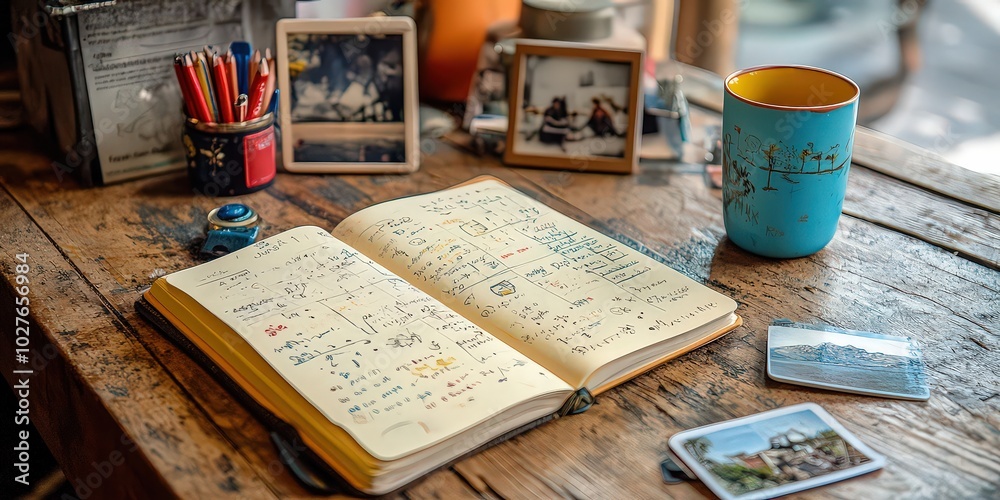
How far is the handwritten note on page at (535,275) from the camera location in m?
0.80

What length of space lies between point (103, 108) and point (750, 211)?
81cm

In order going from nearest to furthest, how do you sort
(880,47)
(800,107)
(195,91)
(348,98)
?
(800,107) → (195,91) → (348,98) → (880,47)

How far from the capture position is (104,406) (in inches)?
28.9

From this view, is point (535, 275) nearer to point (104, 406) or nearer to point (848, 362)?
point (848, 362)

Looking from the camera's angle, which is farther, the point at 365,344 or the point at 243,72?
the point at 243,72

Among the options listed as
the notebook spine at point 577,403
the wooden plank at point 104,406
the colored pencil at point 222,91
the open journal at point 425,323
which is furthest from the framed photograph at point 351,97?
the notebook spine at point 577,403

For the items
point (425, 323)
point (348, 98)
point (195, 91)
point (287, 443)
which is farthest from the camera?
point (348, 98)

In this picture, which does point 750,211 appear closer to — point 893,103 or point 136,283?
point 136,283

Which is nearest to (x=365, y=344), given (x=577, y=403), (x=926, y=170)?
(x=577, y=403)

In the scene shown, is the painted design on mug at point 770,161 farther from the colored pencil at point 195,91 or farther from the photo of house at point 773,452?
the colored pencil at point 195,91

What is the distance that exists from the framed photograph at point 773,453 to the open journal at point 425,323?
4.2 inches

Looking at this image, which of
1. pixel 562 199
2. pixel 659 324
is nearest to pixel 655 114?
pixel 562 199

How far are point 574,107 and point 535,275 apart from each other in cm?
39

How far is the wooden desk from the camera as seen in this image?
685mm
